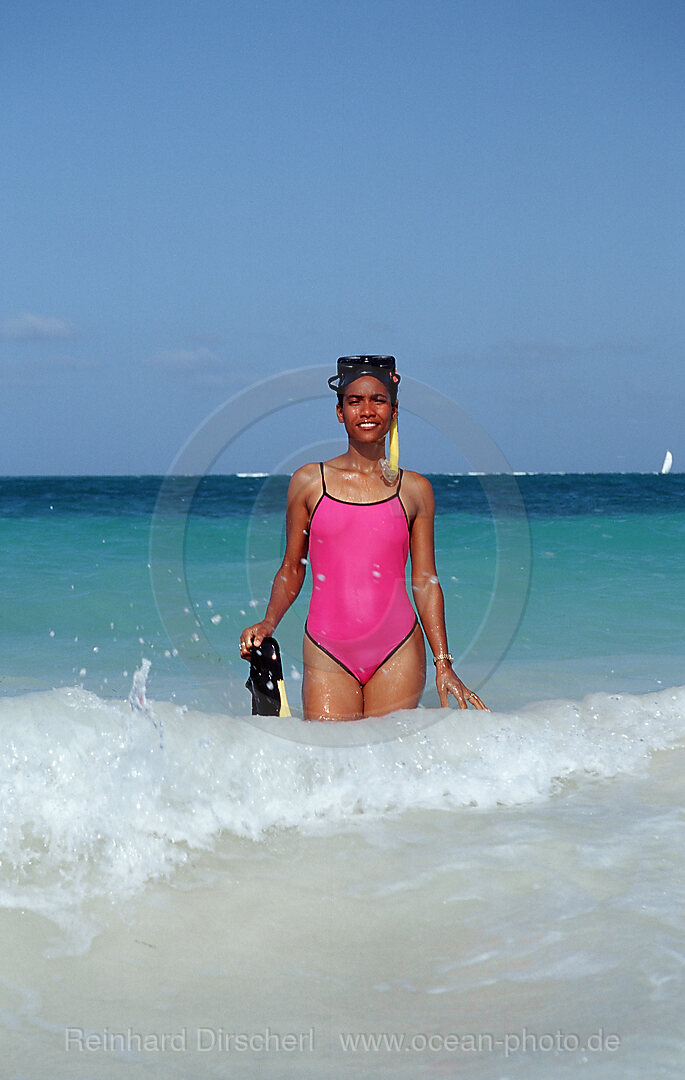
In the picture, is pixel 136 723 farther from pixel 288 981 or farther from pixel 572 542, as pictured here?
pixel 572 542

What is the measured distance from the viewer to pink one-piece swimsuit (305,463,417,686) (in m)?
4.03

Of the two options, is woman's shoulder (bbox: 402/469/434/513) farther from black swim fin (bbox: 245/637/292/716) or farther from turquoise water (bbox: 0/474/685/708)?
black swim fin (bbox: 245/637/292/716)

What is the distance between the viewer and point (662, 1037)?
89.1 inches

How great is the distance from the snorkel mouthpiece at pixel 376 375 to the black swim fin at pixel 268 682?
3.13ft

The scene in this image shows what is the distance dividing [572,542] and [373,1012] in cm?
1640

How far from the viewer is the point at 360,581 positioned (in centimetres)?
407

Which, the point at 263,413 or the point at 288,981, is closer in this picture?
the point at 288,981

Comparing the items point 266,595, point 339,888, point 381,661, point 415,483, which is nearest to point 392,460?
point 415,483

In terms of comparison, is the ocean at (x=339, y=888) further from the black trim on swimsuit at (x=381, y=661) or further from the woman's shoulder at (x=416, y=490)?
the woman's shoulder at (x=416, y=490)

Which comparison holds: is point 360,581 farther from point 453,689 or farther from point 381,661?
point 453,689

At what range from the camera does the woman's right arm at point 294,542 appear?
4.05 m

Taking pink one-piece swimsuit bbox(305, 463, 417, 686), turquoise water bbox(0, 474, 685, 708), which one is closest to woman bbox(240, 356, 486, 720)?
pink one-piece swimsuit bbox(305, 463, 417, 686)

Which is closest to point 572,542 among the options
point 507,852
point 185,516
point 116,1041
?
point 185,516

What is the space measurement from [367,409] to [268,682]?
48.9 inches
